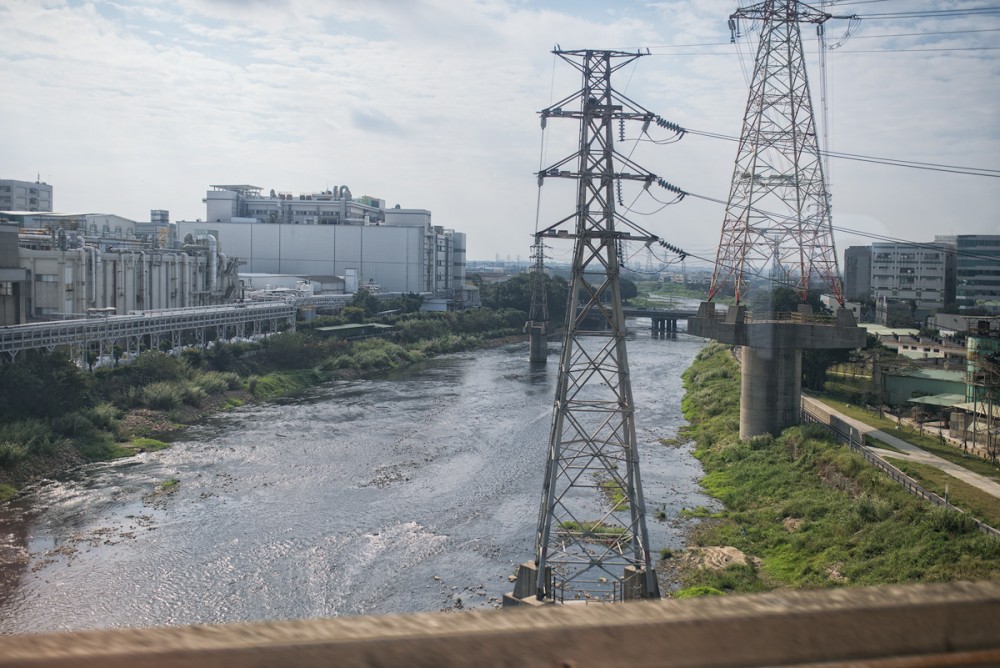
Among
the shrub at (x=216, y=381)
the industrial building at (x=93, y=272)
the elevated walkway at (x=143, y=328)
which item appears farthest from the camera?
the shrub at (x=216, y=381)

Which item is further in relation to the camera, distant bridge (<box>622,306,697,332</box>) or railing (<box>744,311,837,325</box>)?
distant bridge (<box>622,306,697,332</box>)

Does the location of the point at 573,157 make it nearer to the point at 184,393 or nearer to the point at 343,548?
the point at 343,548

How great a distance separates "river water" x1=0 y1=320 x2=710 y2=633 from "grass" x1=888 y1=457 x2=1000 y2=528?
5.84 feet

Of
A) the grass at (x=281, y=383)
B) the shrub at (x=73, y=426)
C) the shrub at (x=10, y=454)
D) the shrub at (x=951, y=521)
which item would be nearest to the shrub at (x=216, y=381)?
the grass at (x=281, y=383)

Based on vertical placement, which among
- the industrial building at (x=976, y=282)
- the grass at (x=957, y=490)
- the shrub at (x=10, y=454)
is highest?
the industrial building at (x=976, y=282)

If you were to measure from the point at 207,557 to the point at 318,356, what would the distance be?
9.90 meters

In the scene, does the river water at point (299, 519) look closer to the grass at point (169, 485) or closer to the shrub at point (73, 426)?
the grass at point (169, 485)

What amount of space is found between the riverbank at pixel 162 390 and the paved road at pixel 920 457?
24.1ft

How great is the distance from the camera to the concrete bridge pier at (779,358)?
8.95 m

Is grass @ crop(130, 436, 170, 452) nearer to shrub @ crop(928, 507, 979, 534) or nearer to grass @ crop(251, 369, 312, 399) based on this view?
grass @ crop(251, 369, 312, 399)

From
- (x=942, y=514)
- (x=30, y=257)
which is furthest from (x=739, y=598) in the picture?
(x=30, y=257)

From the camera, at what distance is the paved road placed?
629 centimetres

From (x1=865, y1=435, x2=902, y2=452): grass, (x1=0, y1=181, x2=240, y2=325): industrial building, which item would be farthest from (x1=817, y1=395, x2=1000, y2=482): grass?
(x1=0, y1=181, x2=240, y2=325): industrial building

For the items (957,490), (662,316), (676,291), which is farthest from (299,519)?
(676,291)
